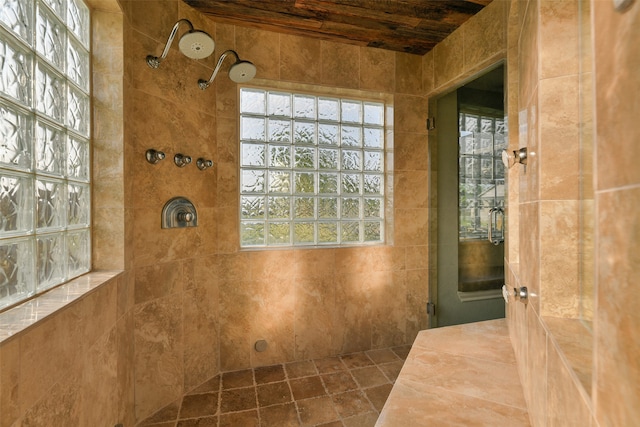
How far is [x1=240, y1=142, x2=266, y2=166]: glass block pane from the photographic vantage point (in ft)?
6.82

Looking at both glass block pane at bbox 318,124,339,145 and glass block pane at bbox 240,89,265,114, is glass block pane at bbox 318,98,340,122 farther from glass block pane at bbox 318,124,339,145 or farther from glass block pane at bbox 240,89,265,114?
glass block pane at bbox 240,89,265,114

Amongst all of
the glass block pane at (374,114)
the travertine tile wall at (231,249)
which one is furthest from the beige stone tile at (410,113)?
the glass block pane at (374,114)

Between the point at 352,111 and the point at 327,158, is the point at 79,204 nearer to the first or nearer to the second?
the point at 327,158

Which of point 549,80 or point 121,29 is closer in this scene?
point 549,80

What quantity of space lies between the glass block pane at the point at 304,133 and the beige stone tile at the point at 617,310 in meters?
1.91

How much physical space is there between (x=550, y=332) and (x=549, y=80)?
63 cm

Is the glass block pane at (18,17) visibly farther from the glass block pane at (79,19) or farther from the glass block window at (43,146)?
the glass block pane at (79,19)

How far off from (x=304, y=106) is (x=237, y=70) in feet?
2.01

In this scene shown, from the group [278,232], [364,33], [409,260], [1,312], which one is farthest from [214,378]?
[364,33]

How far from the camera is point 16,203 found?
91 centimetres

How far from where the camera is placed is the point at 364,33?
2.06m

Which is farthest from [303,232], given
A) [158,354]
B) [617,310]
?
[617,310]

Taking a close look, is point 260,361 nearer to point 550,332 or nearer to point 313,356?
point 313,356

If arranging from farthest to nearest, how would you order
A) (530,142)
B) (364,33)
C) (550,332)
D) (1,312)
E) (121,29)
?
(364,33) → (121,29) → (530,142) → (1,312) → (550,332)
